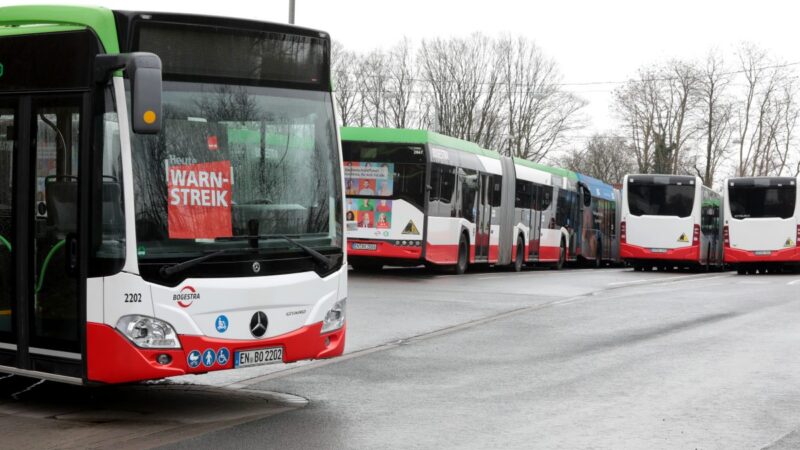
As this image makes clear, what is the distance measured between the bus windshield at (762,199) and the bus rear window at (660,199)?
151 centimetres

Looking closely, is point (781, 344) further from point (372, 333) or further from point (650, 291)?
point (650, 291)

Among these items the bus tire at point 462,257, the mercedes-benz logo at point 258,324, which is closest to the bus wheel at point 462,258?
the bus tire at point 462,257

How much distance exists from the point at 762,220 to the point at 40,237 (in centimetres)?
3166

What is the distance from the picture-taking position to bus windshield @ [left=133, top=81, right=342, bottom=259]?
796 cm

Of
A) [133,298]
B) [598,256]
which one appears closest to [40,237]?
[133,298]

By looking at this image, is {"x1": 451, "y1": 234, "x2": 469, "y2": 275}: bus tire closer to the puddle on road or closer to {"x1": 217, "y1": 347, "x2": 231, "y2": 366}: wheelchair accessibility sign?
the puddle on road

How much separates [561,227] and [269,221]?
2905cm

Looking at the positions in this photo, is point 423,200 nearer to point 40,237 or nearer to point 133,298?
point 40,237

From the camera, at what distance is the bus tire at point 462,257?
89.1ft

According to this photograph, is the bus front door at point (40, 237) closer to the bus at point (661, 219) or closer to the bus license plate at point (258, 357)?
the bus license plate at point (258, 357)

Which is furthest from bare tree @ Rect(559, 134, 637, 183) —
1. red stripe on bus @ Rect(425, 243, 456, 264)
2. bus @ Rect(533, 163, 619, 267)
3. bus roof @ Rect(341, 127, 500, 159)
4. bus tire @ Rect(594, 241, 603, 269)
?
bus roof @ Rect(341, 127, 500, 159)

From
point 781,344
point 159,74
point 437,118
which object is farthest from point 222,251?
point 437,118

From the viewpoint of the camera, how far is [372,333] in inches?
549

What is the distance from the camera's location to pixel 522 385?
9.78 meters
